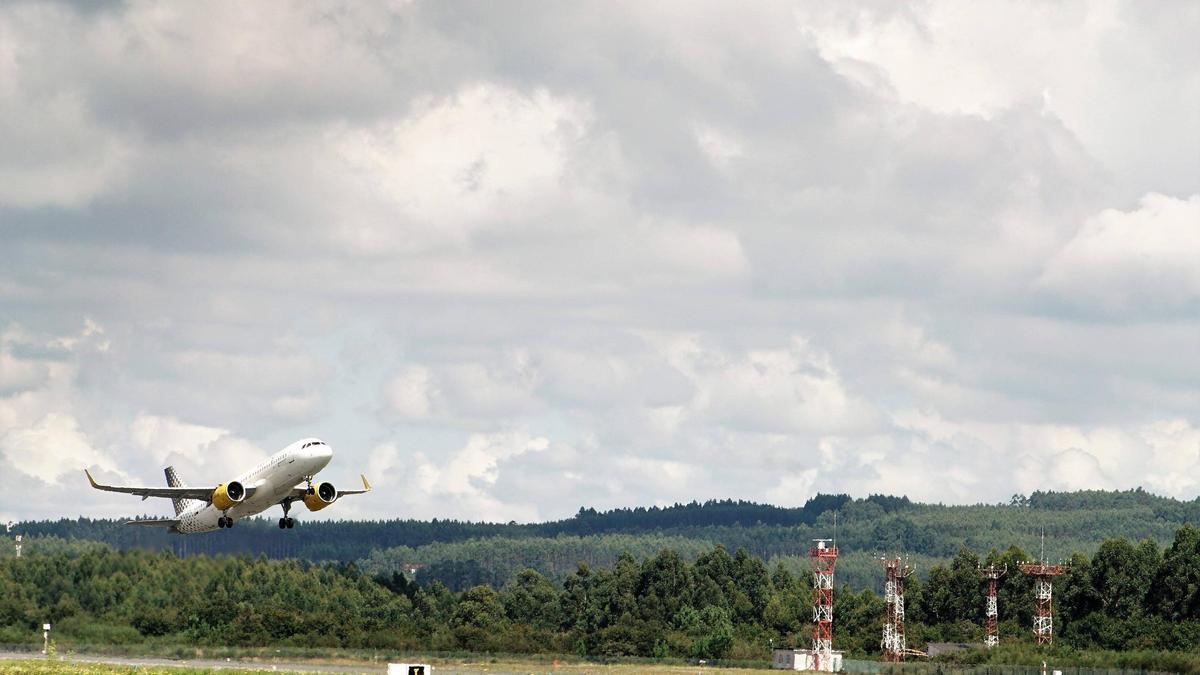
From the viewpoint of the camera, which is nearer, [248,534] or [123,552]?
[248,534]

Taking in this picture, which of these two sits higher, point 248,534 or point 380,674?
point 248,534

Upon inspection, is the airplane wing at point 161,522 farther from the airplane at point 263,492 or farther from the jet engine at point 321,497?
the jet engine at point 321,497

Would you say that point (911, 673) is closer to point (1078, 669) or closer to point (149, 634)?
point (1078, 669)

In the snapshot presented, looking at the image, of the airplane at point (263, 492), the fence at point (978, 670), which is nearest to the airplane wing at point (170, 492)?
the airplane at point (263, 492)

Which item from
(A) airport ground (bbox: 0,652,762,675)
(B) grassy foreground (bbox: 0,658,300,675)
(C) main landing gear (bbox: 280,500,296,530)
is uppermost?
(C) main landing gear (bbox: 280,500,296,530)

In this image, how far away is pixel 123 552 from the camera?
177 m

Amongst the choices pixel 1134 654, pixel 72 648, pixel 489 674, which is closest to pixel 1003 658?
pixel 1134 654

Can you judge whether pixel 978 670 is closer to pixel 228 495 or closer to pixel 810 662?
pixel 810 662

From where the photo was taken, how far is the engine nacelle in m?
125

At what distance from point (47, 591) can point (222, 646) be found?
67.6 feet

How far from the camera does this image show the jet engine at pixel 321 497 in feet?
422

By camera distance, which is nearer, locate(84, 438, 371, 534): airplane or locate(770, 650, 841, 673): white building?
locate(84, 438, 371, 534): airplane

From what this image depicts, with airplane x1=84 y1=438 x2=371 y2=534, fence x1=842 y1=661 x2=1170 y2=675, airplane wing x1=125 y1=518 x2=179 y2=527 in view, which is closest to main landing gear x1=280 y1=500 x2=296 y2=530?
airplane x1=84 y1=438 x2=371 y2=534

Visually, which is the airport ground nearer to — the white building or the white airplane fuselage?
the white building
